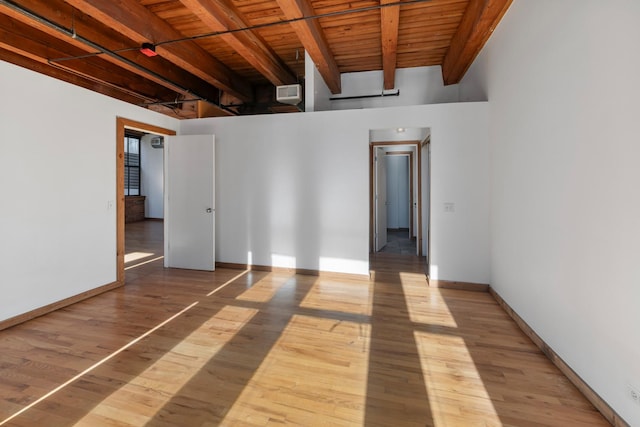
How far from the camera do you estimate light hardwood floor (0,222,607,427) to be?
5.66ft

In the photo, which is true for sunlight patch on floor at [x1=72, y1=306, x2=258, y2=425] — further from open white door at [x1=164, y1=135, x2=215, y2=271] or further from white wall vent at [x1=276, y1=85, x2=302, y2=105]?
white wall vent at [x1=276, y1=85, x2=302, y2=105]

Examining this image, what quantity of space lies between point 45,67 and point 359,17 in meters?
5.71

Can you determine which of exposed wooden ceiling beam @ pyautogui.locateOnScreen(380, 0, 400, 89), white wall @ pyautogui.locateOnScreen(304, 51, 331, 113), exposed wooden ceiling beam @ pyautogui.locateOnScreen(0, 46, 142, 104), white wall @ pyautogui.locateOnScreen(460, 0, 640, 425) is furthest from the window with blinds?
white wall @ pyautogui.locateOnScreen(460, 0, 640, 425)

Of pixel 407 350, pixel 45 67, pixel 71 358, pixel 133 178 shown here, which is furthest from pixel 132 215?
pixel 407 350

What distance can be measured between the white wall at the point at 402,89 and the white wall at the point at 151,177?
28.8 feet

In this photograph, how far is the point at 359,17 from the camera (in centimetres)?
375

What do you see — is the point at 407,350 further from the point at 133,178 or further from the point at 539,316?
the point at 133,178

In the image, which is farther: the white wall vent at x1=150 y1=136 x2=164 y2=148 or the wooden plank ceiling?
the white wall vent at x1=150 y1=136 x2=164 y2=148

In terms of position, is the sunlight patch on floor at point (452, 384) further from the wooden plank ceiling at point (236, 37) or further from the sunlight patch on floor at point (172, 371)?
the wooden plank ceiling at point (236, 37)

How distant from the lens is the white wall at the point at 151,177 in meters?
11.5

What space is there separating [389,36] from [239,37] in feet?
6.40

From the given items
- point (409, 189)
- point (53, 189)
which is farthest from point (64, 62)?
point (409, 189)

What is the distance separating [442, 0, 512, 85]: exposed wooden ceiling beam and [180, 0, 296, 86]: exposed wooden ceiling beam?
9.00ft

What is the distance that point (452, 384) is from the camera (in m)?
2.00
